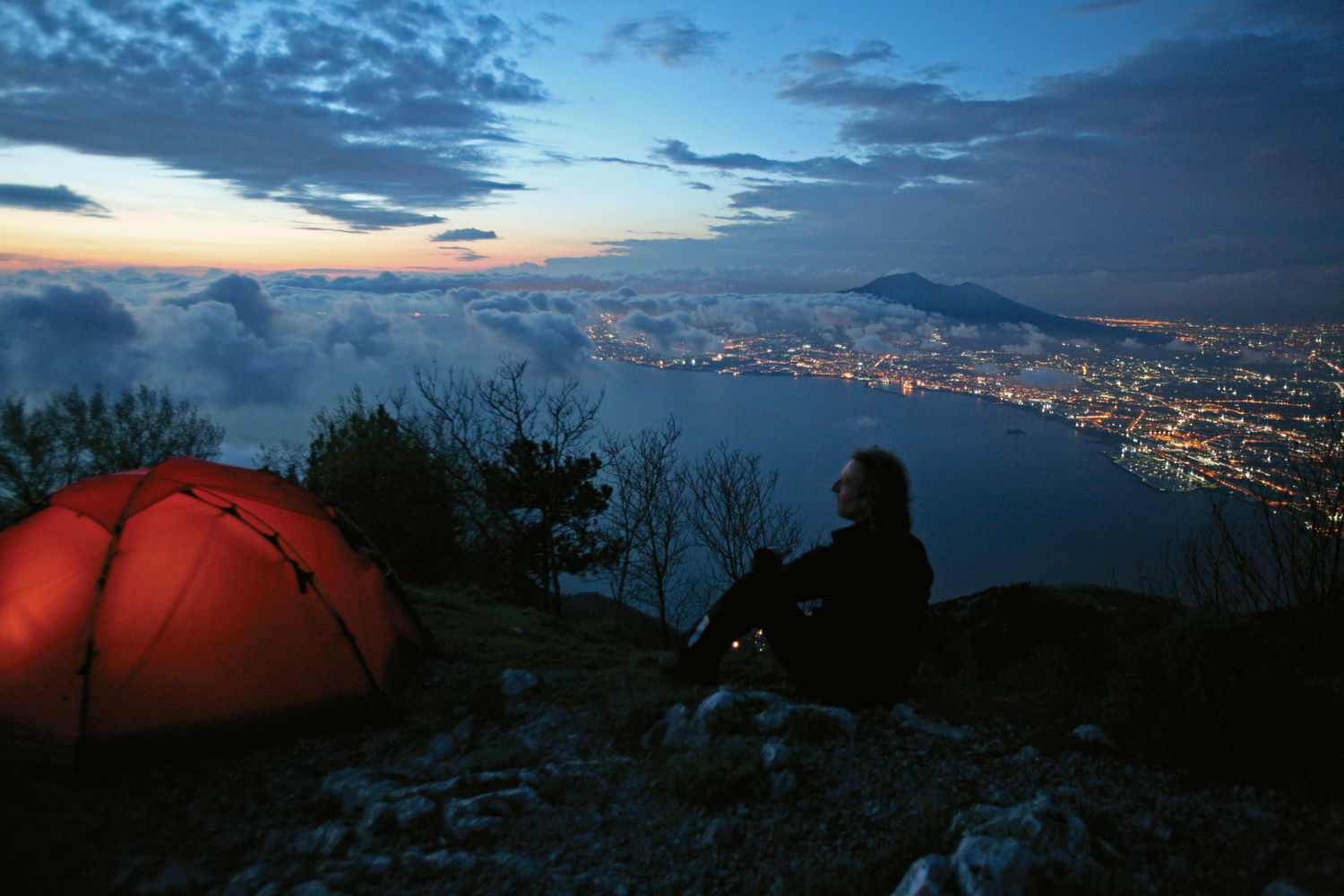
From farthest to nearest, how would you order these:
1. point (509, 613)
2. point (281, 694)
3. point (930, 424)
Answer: point (930, 424)
point (509, 613)
point (281, 694)

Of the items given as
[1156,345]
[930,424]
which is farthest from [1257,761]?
[1156,345]

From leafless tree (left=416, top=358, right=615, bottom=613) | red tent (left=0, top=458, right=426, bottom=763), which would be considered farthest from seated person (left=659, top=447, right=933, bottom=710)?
leafless tree (left=416, top=358, right=615, bottom=613)

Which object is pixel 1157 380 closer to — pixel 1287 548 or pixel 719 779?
pixel 1287 548

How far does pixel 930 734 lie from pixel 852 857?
1.58 m

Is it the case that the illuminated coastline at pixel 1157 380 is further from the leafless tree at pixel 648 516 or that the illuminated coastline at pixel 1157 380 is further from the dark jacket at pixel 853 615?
the leafless tree at pixel 648 516

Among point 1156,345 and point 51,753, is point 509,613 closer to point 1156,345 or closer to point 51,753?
point 51,753

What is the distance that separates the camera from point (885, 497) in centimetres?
449

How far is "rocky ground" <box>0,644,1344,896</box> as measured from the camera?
2873 millimetres

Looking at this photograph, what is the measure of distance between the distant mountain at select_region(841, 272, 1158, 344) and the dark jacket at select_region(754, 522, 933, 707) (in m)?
94.5

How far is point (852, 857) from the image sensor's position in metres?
3.20

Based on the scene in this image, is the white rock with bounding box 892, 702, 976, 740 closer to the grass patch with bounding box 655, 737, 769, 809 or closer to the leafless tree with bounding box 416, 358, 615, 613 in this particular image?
the grass patch with bounding box 655, 737, 769, 809

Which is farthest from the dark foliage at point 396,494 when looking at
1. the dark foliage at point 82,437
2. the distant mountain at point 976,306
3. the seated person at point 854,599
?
the distant mountain at point 976,306

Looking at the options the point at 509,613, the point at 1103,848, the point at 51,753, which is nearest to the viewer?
the point at 1103,848

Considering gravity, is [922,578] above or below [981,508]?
above
